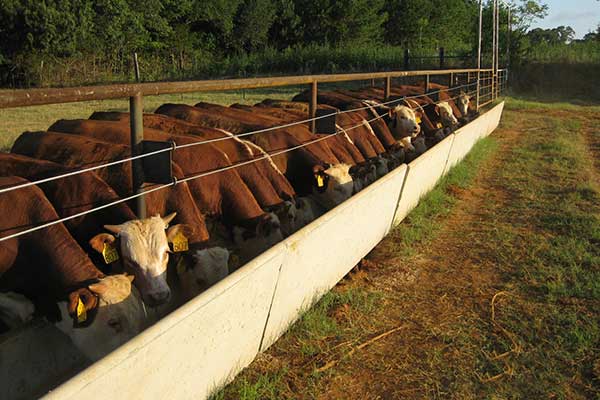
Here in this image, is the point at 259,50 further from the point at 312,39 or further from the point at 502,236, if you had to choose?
the point at 502,236

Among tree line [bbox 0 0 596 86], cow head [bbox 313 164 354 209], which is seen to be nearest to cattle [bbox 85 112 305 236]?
cow head [bbox 313 164 354 209]

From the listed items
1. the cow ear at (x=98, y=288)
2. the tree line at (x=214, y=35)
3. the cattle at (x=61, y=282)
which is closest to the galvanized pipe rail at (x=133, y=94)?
the cattle at (x=61, y=282)

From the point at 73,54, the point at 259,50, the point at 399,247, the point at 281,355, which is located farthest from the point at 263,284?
the point at 259,50

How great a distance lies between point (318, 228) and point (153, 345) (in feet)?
5.95

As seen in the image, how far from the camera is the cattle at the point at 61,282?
319 centimetres

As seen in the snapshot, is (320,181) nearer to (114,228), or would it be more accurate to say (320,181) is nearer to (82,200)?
(82,200)

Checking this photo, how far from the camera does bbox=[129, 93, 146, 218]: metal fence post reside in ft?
11.5

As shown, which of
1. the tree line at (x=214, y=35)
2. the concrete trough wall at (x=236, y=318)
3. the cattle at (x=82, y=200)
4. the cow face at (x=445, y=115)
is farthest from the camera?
the tree line at (x=214, y=35)

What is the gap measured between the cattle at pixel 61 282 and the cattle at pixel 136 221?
6.4 inches

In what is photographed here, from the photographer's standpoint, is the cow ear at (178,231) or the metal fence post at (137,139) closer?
the metal fence post at (137,139)

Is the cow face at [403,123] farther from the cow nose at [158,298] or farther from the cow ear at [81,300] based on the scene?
the cow ear at [81,300]

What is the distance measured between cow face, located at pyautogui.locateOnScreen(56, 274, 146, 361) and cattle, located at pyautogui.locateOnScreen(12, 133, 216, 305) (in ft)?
0.92

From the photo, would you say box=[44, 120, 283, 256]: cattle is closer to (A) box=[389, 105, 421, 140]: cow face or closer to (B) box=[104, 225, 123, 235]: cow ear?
(B) box=[104, 225, 123, 235]: cow ear

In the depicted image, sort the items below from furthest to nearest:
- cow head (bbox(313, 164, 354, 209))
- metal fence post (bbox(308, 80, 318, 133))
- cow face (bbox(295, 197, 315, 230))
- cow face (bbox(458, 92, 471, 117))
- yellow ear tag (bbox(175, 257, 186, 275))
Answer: cow face (bbox(458, 92, 471, 117)) < metal fence post (bbox(308, 80, 318, 133)) < cow head (bbox(313, 164, 354, 209)) < cow face (bbox(295, 197, 315, 230)) < yellow ear tag (bbox(175, 257, 186, 275))
